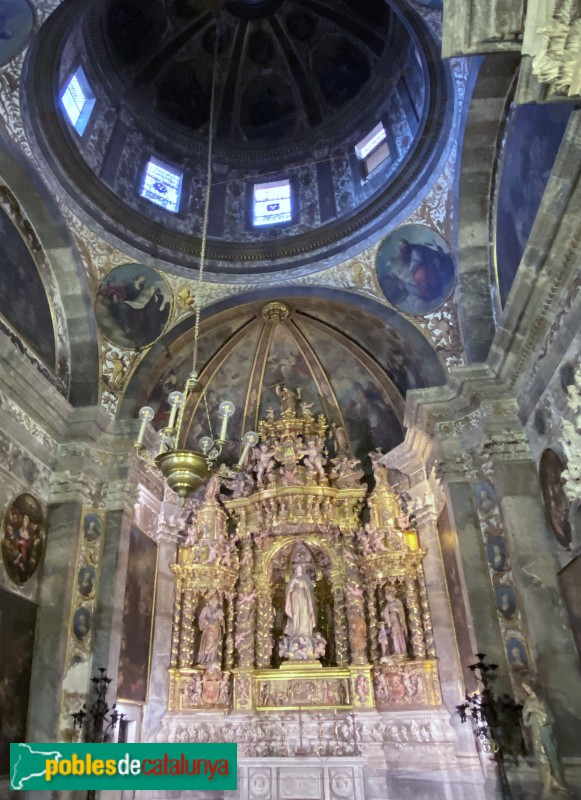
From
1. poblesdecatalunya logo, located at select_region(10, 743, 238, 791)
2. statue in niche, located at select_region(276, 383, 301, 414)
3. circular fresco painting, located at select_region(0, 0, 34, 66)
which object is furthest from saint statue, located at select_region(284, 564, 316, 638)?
circular fresco painting, located at select_region(0, 0, 34, 66)

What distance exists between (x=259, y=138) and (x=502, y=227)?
834 centimetres

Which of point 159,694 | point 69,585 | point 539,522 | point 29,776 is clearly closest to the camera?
point 29,776

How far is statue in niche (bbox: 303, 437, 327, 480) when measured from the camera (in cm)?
1445

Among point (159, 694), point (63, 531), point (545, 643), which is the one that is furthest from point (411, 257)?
point (159, 694)

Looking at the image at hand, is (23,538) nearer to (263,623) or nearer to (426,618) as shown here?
(263,623)

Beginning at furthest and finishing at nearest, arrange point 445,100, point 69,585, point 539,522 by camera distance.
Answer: point 445,100 < point 69,585 < point 539,522

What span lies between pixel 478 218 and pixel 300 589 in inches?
342

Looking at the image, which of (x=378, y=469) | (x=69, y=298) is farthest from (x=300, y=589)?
(x=69, y=298)

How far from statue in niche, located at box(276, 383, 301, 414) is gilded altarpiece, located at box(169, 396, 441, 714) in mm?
41

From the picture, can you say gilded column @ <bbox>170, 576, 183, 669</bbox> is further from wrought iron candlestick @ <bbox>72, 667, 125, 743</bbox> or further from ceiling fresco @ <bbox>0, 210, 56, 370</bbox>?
ceiling fresco @ <bbox>0, 210, 56, 370</bbox>

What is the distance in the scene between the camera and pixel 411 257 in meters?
12.6

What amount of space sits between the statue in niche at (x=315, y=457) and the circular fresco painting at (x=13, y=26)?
32.4ft

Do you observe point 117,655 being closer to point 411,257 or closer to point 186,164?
point 411,257

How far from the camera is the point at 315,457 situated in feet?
47.9
